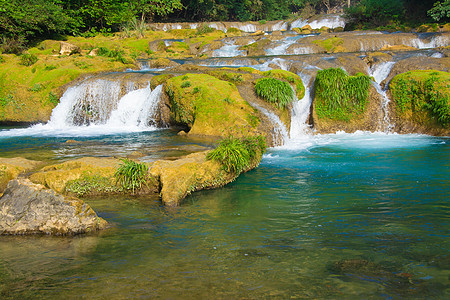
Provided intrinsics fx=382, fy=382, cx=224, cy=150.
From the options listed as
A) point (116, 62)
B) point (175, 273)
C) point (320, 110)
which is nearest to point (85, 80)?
point (116, 62)

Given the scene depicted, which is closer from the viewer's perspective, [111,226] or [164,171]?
[111,226]

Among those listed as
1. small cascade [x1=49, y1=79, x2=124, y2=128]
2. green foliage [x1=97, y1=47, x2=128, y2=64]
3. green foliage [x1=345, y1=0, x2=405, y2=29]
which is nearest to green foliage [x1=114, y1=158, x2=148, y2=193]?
small cascade [x1=49, y1=79, x2=124, y2=128]

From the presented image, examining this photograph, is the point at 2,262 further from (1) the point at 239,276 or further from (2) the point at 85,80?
(2) the point at 85,80

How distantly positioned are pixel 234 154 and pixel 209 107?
4683 millimetres

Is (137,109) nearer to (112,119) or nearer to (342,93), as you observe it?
(112,119)

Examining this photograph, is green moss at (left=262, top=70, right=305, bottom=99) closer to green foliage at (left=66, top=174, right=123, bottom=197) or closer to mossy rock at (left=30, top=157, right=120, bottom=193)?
mossy rock at (left=30, top=157, right=120, bottom=193)

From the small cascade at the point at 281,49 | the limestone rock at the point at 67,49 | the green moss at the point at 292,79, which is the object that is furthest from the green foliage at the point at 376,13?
the limestone rock at the point at 67,49

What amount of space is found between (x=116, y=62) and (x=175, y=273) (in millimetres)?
19209

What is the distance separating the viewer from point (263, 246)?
575 cm

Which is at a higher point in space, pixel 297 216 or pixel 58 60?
pixel 58 60

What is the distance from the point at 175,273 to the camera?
4.93 m

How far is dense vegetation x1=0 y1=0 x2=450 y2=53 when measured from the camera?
25.9 m

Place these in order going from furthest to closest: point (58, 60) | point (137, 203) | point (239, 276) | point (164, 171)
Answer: point (58, 60), point (164, 171), point (137, 203), point (239, 276)

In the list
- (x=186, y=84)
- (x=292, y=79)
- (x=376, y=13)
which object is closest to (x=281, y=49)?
(x=292, y=79)
